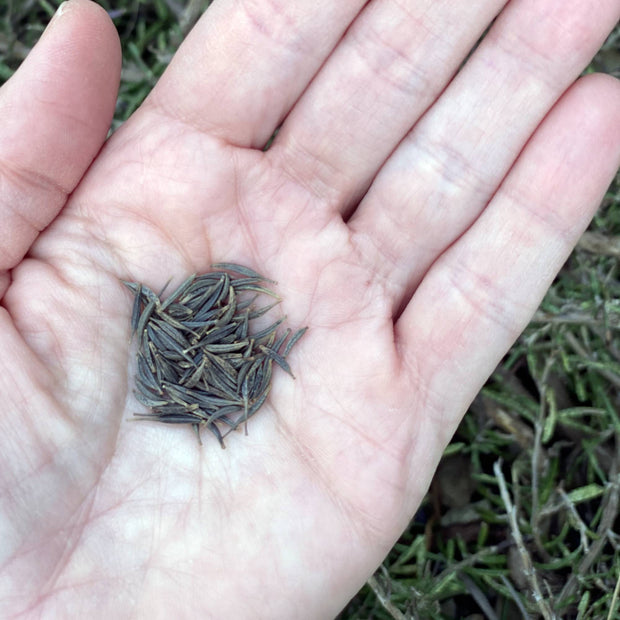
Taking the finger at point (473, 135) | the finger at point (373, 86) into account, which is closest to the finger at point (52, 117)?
A: the finger at point (373, 86)

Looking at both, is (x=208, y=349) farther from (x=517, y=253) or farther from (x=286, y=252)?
(x=517, y=253)

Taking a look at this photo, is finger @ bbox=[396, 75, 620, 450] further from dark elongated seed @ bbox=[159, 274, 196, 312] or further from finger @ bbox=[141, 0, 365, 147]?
finger @ bbox=[141, 0, 365, 147]

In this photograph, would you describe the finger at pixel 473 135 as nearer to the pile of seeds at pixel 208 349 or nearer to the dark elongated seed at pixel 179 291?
the pile of seeds at pixel 208 349

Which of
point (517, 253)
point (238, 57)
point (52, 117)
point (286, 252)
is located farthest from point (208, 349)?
point (517, 253)

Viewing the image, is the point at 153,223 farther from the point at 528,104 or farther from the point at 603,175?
the point at 603,175

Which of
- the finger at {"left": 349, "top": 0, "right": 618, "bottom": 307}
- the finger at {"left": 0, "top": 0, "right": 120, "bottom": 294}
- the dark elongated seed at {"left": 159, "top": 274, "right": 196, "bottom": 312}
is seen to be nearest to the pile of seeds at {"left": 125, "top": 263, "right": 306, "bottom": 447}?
the dark elongated seed at {"left": 159, "top": 274, "right": 196, "bottom": 312}
